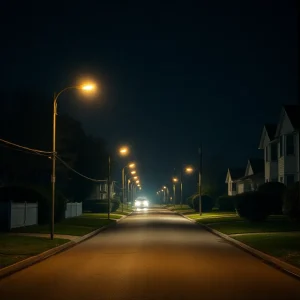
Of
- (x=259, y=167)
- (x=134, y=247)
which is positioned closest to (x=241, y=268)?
(x=134, y=247)

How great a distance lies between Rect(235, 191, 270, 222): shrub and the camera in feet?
147

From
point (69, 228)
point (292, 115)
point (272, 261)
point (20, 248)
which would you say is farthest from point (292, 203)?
point (20, 248)

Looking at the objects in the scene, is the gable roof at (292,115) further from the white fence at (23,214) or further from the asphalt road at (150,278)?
the asphalt road at (150,278)

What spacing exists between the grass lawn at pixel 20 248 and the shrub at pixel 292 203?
1555 centimetres

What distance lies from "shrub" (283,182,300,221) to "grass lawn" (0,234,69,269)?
15.5 meters

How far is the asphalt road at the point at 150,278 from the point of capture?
12.3 m

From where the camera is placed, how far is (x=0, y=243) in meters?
25.3

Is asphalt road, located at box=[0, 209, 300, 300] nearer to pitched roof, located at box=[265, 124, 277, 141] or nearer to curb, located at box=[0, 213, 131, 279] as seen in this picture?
curb, located at box=[0, 213, 131, 279]

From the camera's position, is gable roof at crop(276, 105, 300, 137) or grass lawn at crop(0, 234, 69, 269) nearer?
grass lawn at crop(0, 234, 69, 269)

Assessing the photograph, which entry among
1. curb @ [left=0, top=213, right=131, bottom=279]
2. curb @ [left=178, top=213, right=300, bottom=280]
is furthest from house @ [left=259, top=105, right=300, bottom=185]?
curb @ [left=0, top=213, right=131, bottom=279]

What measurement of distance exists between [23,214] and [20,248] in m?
17.3

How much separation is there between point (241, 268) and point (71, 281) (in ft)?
17.8

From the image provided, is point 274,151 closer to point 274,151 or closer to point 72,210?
point 274,151

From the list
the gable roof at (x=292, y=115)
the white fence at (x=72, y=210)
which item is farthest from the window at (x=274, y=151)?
the white fence at (x=72, y=210)
